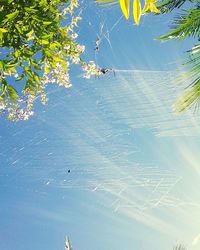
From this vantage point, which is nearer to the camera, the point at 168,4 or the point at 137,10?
the point at 137,10

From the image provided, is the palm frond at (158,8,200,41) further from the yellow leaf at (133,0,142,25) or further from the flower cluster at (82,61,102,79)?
the yellow leaf at (133,0,142,25)

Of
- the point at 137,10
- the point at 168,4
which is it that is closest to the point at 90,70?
the point at 168,4

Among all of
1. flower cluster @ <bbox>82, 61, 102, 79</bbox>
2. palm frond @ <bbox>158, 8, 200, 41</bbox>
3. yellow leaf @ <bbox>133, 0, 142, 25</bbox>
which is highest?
flower cluster @ <bbox>82, 61, 102, 79</bbox>

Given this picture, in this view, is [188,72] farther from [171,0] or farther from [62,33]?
[62,33]

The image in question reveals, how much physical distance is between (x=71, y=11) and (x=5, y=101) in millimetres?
2340

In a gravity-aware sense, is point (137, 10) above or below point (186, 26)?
below

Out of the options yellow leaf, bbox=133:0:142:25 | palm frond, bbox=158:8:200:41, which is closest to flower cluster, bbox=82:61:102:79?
palm frond, bbox=158:8:200:41

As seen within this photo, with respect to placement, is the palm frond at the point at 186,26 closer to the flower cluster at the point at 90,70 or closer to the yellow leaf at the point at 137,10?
the flower cluster at the point at 90,70

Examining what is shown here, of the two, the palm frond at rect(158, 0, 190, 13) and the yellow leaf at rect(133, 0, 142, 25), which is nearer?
the yellow leaf at rect(133, 0, 142, 25)

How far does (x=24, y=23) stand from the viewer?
5.28 meters

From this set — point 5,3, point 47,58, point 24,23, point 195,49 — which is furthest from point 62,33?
point 195,49

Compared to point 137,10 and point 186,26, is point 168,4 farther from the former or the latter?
point 137,10

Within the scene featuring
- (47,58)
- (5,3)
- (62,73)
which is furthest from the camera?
(62,73)

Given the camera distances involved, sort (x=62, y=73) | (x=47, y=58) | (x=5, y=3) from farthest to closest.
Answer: (x=62, y=73)
(x=47, y=58)
(x=5, y=3)
